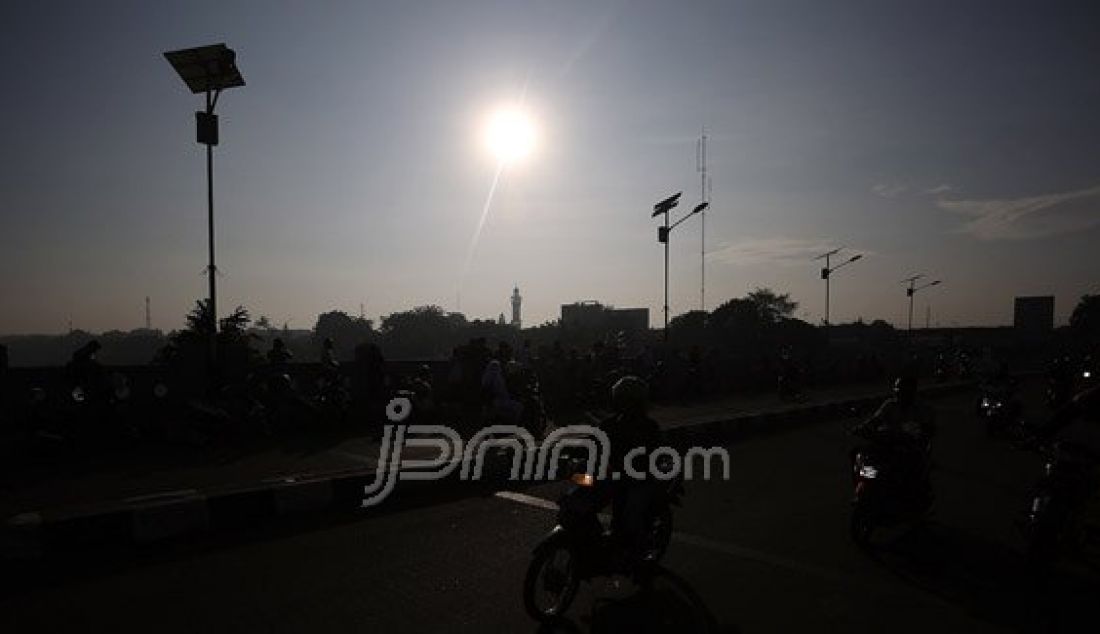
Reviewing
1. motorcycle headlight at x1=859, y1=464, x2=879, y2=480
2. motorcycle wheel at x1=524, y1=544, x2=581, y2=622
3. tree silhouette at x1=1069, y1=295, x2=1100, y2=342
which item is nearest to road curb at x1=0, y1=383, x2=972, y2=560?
motorcycle headlight at x1=859, y1=464, x2=879, y2=480

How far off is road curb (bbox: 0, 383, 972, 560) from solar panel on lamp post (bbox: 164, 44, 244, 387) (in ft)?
24.0

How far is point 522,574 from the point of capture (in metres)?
5.64

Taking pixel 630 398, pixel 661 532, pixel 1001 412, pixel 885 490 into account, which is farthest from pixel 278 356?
pixel 1001 412

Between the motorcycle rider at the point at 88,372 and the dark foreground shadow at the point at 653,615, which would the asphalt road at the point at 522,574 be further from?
the motorcycle rider at the point at 88,372

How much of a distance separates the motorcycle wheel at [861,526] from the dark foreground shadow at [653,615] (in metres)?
2.11

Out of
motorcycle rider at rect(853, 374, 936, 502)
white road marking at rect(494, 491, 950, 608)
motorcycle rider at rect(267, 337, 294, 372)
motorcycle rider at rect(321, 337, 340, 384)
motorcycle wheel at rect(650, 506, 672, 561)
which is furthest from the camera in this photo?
motorcycle rider at rect(321, 337, 340, 384)

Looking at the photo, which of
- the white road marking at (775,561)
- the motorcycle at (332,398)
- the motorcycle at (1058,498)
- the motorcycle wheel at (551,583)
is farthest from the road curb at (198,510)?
the motorcycle at (332,398)

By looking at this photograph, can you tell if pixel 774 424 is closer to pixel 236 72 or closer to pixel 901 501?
pixel 901 501

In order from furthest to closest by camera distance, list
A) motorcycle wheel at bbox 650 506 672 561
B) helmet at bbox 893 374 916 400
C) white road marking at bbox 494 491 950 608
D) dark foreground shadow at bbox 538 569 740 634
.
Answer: helmet at bbox 893 374 916 400, motorcycle wheel at bbox 650 506 672 561, white road marking at bbox 494 491 950 608, dark foreground shadow at bbox 538 569 740 634

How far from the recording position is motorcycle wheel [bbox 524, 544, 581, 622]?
4652mm

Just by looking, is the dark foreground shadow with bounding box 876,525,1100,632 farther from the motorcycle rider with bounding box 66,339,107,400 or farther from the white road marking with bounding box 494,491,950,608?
the motorcycle rider with bounding box 66,339,107,400

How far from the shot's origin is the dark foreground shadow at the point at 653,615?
15.2 ft

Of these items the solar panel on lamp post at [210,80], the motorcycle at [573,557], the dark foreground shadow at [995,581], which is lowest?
the dark foreground shadow at [995,581]

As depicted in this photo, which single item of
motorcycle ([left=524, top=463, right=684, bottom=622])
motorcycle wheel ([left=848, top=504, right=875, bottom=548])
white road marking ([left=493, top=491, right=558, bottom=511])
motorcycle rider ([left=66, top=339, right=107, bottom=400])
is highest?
motorcycle rider ([left=66, top=339, right=107, bottom=400])
